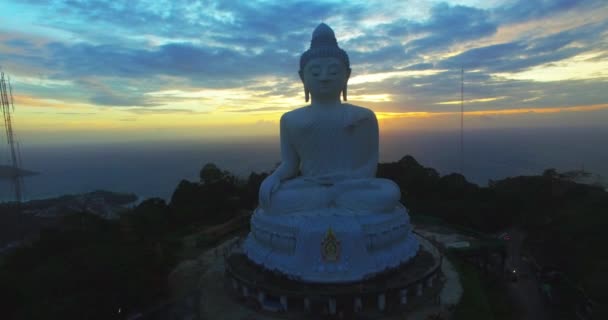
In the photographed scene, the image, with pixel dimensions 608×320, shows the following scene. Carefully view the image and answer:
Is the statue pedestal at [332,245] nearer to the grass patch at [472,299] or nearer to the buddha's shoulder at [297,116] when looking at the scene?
the grass patch at [472,299]

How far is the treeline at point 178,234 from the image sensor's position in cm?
938

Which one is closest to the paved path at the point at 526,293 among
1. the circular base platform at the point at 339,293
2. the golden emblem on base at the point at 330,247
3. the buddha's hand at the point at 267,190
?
the circular base platform at the point at 339,293

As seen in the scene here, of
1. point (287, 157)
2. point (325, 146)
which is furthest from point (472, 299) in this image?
point (287, 157)

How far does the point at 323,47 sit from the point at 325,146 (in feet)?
10.3

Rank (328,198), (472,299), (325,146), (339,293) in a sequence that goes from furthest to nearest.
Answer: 1. (325,146)
2. (328,198)
3. (472,299)
4. (339,293)

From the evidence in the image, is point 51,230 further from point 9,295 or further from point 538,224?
point 538,224

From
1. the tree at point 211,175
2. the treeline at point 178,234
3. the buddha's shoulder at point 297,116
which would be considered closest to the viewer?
the treeline at point 178,234

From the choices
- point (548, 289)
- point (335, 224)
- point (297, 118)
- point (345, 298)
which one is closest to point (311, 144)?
point (297, 118)

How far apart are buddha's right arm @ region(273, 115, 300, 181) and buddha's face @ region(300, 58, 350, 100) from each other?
5.04 feet

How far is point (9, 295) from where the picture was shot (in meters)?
9.02

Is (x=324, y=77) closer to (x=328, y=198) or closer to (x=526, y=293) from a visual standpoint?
(x=328, y=198)

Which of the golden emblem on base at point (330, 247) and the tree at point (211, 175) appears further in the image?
the tree at point (211, 175)

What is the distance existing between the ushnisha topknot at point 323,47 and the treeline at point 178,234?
7.94 metres

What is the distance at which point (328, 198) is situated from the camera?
11305mm
